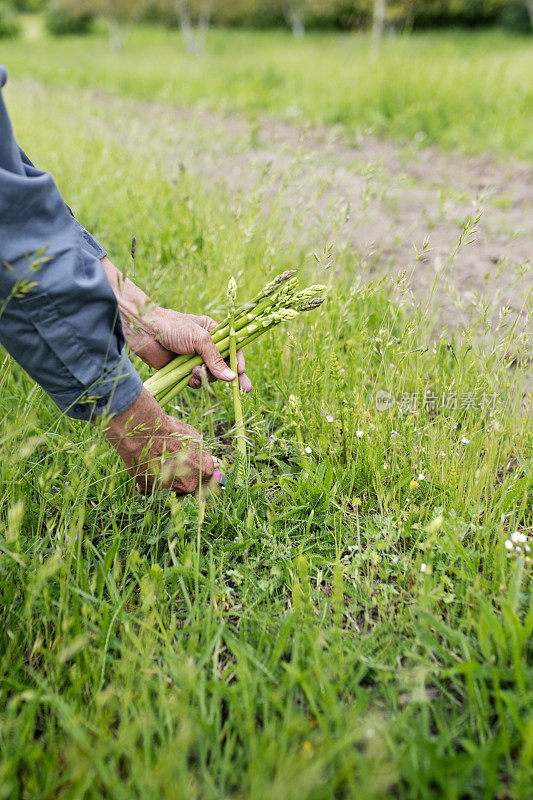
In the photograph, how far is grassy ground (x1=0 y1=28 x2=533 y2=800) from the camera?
111 cm

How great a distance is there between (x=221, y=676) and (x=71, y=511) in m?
0.67

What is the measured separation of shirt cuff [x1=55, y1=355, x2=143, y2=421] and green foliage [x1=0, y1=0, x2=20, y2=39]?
28.9 metres

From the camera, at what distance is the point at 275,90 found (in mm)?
8039

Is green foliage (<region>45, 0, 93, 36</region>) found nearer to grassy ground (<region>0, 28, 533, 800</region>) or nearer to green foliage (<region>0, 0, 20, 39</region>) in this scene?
green foliage (<region>0, 0, 20, 39</region>)

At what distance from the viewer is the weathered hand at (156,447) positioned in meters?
1.58

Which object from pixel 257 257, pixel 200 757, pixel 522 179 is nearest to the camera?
pixel 200 757

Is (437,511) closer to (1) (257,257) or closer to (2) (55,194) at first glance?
(2) (55,194)

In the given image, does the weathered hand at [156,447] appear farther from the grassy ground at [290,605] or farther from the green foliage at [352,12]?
the green foliage at [352,12]

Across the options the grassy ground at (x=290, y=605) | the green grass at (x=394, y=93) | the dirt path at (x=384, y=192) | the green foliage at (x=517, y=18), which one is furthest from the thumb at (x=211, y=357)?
the green foliage at (x=517, y=18)

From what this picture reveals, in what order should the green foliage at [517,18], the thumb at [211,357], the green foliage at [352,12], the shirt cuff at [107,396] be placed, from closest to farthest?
the shirt cuff at [107,396] < the thumb at [211,357] < the green foliage at [352,12] < the green foliage at [517,18]

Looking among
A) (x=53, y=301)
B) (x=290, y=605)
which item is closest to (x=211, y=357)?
(x=53, y=301)

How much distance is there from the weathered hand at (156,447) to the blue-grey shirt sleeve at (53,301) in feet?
0.23

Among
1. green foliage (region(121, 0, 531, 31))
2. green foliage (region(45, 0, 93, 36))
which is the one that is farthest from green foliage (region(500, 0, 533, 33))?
green foliage (region(45, 0, 93, 36))

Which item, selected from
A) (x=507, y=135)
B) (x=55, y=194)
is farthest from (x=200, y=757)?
(x=507, y=135)
